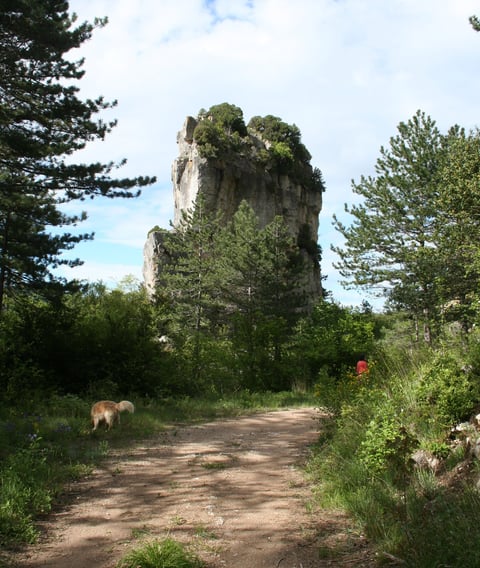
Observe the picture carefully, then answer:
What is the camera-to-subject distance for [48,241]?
13.8 metres

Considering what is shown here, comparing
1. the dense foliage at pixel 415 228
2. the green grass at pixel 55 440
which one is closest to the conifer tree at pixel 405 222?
the dense foliage at pixel 415 228

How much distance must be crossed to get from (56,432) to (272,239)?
81.2ft

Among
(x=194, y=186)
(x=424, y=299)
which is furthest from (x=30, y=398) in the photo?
(x=194, y=186)

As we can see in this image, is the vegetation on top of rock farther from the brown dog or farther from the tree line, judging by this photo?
the brown dog

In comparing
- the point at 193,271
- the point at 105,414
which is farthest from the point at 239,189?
the point at 105,414

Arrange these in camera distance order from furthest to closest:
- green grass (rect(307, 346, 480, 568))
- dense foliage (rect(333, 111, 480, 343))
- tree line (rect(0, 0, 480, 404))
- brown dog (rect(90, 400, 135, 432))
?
dense foliage (rect(333, 111, 480, 343)) → tree line (rect(0, 0, 480, 404)) → brown dog (rect(90, 400, 135, 432)) → green grass (rect(307, 346, 480, 568))

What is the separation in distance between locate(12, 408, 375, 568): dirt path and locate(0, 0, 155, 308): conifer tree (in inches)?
289

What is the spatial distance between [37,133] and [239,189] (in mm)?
36842

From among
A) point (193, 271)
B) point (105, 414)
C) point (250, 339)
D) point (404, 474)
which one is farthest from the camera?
point (193, 271)

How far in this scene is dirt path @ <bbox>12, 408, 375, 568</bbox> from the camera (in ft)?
13.1

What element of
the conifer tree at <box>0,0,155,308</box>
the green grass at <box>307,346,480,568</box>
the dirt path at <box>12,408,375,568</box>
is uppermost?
the conifer tree at <box>0,0,155,308</box>

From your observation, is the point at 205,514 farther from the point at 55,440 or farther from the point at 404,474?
the point at 55,440

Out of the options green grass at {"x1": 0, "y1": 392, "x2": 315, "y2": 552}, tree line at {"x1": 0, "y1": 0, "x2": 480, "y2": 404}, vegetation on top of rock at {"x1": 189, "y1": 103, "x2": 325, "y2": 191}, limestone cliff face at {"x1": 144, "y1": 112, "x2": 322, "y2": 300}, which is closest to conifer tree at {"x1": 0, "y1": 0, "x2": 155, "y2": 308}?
tree line at {"x1": 0, "y1": 0, "x2": 480, "y2": 404}

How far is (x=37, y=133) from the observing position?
12.5 metres
